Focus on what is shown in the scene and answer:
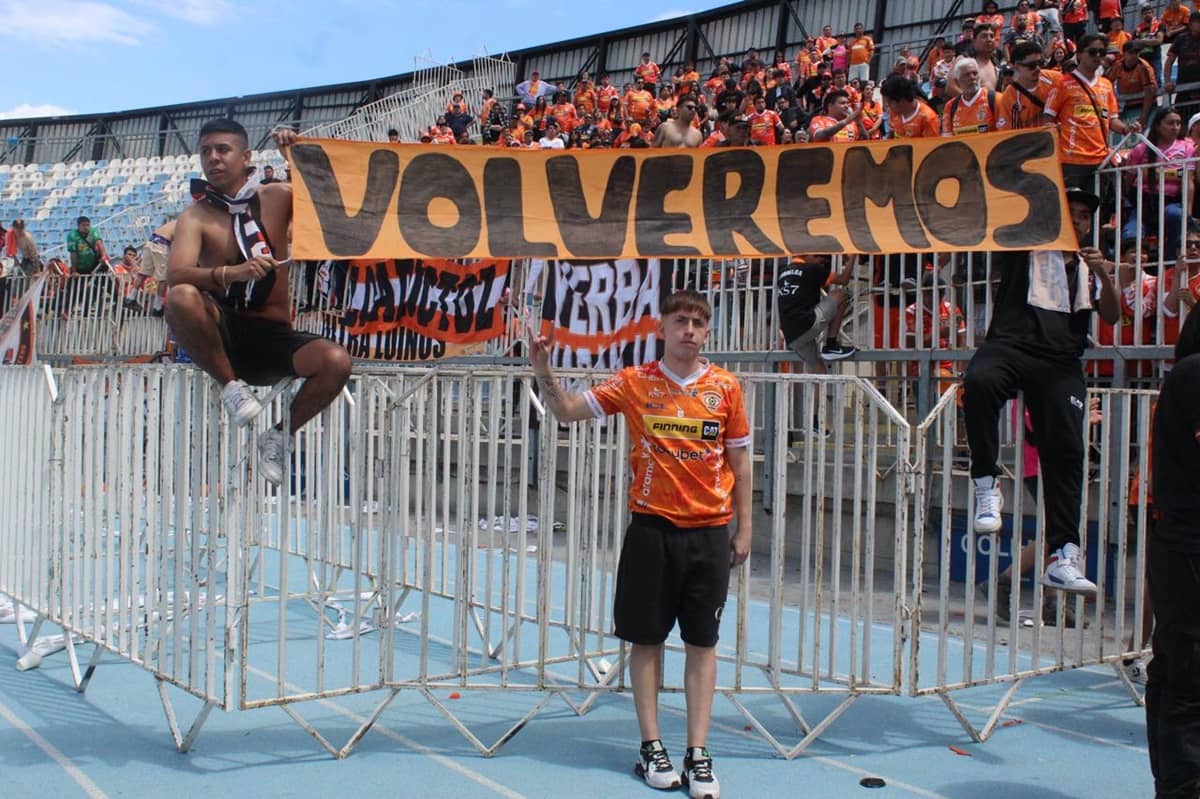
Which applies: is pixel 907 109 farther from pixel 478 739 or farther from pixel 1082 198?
pixel 478 739

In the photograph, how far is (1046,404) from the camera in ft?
18.9

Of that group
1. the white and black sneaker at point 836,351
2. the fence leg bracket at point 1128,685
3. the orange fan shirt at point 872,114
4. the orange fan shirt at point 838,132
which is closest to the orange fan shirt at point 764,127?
the orange fan shirt at point 838,132

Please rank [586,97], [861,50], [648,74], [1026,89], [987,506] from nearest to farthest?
[987,506] → [1026,89] → [861,50] → [648,74] → [586,97]

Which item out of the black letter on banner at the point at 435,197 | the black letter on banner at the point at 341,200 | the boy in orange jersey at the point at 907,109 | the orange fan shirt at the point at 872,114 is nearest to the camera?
the black letter on banner at the point at 341,200

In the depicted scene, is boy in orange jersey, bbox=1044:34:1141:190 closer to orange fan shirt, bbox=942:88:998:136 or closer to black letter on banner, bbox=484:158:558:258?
orange fan shirt, bbox=942:88:998:136

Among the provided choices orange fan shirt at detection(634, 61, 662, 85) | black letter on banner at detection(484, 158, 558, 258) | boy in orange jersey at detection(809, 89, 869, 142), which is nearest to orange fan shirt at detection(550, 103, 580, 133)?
orange fan shirt at detection(634, 61, 662, 85)

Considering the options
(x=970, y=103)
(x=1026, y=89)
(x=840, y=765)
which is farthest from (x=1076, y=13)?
(x=840, y=765)

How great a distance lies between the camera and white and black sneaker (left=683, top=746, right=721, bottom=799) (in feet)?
16.3

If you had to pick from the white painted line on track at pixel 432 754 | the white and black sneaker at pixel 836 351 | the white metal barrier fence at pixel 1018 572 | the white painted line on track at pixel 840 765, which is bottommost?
the white painted line on track at pixel 432 754

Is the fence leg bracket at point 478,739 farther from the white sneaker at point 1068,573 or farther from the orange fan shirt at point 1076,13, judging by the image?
the orange fan shirt at point 1076,13

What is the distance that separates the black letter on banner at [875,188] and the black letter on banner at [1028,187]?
0.52 m

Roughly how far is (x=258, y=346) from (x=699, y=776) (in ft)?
9.79

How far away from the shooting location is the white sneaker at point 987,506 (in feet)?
18.3

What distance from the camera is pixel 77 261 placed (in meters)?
21.1
